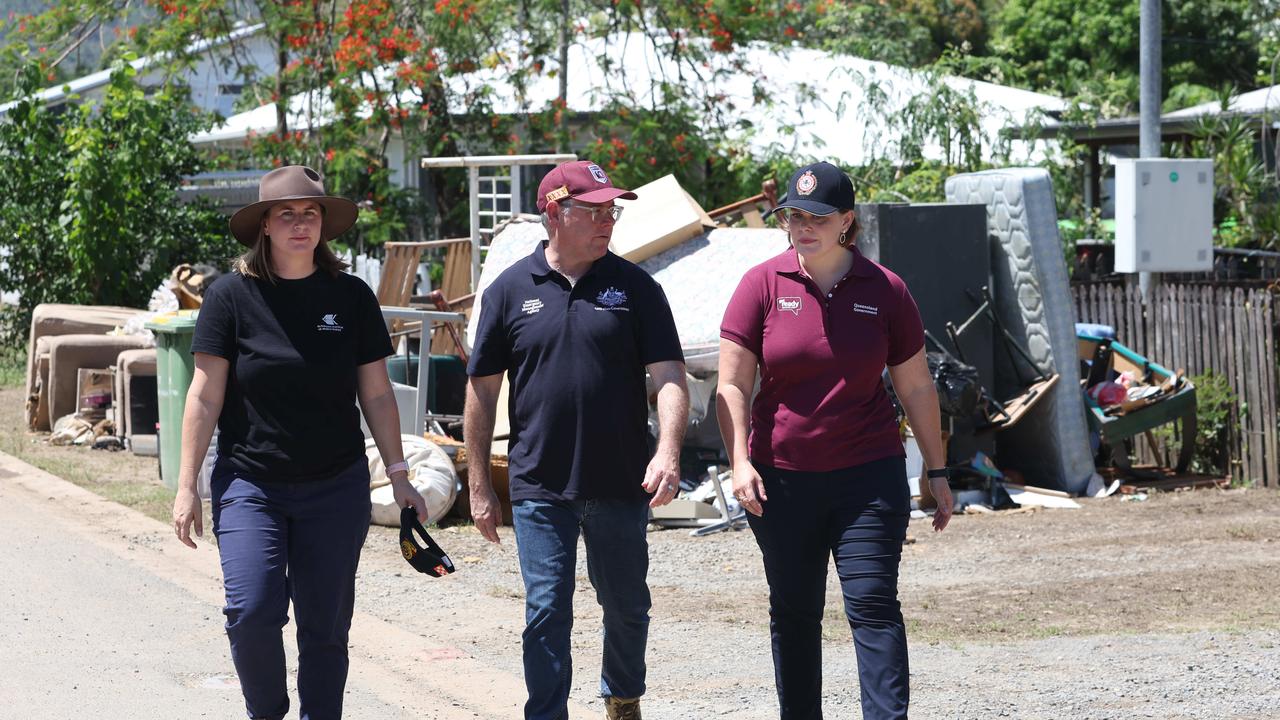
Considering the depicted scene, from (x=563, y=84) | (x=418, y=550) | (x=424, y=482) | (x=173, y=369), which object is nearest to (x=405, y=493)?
(x=418, y=550)

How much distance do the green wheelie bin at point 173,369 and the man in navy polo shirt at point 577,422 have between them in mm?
5857

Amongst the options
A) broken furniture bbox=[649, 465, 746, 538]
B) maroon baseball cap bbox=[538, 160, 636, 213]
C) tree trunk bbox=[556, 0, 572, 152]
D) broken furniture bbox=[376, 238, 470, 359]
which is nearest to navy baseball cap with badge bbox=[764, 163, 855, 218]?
maroon baseball cap bbox=[538, 160, 636, 213]

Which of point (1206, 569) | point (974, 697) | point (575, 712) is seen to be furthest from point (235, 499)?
point (1206, 569)

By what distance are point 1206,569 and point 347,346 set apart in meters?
5.56

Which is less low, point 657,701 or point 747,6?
point 747,6

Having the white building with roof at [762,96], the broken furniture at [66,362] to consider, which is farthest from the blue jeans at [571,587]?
the white building with roof at [762,96]

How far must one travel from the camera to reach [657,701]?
5613 millimetres

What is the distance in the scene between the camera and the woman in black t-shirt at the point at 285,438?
174 inches

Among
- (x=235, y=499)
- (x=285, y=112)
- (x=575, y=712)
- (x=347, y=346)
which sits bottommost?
(x=575, y=712)

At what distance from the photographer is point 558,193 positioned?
464 cm

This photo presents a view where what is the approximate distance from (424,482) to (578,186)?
4854 millimetres

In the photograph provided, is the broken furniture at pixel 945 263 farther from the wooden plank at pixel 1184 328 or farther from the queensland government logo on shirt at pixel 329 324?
the queensland government logo on shirt at pixel 329 324

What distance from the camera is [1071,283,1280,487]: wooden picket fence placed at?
10914mm

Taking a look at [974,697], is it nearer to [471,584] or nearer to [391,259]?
[471,584]
